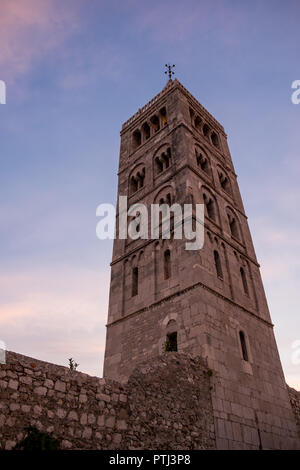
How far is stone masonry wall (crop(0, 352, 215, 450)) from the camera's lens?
22.7ft

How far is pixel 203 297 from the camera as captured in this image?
13062 millimetres

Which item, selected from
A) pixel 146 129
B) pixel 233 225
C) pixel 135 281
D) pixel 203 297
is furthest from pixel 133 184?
pixel 203 297

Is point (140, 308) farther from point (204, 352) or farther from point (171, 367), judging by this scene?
point (171, 367)

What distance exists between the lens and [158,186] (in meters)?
19.1

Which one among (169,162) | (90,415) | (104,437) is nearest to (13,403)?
(90,415)

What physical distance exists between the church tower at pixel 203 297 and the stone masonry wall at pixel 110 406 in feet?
3.84

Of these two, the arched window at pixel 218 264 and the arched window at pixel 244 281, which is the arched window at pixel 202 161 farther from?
the arched window at pixel 218 264

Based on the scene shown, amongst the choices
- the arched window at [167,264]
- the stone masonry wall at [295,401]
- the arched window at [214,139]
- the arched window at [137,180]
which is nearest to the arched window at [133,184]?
the arched window at [137,180]

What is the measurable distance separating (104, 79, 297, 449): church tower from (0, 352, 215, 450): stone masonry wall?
1171 millimetres

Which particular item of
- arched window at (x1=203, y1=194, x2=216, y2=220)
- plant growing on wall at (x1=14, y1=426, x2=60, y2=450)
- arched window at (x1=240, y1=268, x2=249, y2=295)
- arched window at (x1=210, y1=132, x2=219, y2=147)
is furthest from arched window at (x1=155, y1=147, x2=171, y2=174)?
plant growing on wall at (x1=14, y1=426, x2=60, y2=450)

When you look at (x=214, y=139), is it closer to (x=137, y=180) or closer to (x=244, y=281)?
(x=137, y=180)

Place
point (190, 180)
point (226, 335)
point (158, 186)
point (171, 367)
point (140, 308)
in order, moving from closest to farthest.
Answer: point (171, 367)
point (226, 335)
point (140, 308)
point (190, 180)
point (158, 186)

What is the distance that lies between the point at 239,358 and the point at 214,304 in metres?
2.16

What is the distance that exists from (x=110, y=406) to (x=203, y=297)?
584 cm
